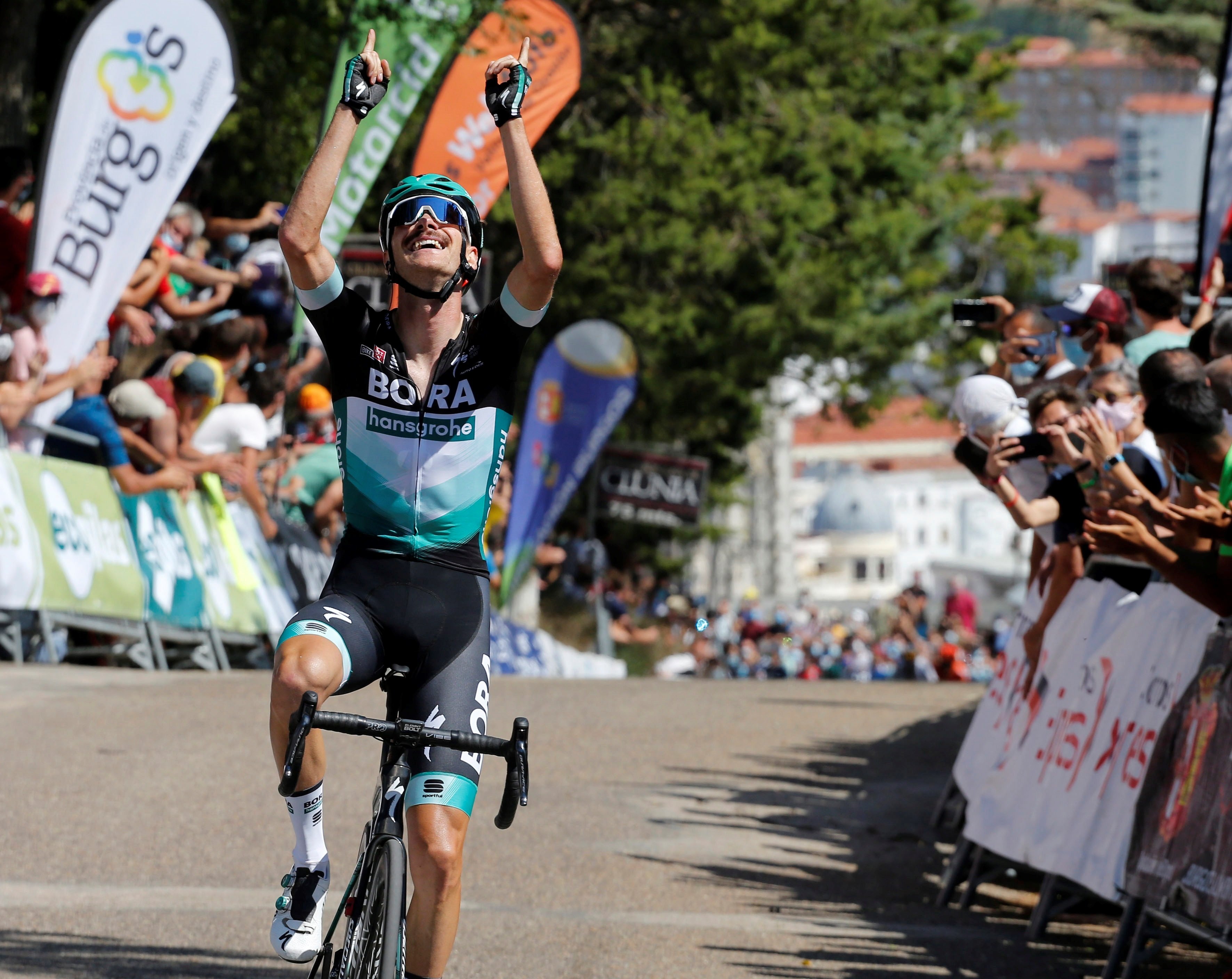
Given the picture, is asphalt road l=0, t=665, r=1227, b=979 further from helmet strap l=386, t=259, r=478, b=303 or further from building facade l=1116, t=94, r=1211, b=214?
building facade l=1116, t=94, r=1211, b=214

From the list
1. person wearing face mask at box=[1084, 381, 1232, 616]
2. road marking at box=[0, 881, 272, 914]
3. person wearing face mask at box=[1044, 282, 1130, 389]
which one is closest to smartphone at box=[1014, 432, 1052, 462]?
person wearing face mask at box=[1044, 282, 1130, 389]

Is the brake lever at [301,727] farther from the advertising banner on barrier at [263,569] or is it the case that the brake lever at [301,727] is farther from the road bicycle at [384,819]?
the advertising banner on barrier at [263,569]

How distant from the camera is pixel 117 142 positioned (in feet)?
44.1

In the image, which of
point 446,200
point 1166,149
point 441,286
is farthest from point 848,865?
point 1166,149

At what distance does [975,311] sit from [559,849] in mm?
3358

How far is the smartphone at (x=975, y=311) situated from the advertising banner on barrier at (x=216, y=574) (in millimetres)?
6260

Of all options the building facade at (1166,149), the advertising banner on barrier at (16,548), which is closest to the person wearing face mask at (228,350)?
the advertising banner on barrier at (16,548)

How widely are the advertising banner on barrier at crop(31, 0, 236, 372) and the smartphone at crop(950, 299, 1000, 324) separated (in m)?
6.46

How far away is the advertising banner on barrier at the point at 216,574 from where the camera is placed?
1359 centimetres

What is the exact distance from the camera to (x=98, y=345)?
13141 millimetres

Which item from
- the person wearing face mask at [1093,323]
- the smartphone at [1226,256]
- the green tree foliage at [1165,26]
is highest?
the green tree foliage at [1165,26]

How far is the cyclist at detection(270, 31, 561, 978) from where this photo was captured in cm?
482

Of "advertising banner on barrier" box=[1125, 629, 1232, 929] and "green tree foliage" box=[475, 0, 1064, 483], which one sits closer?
"advertising banner on barrier" box=[1125, 629, 1232, 929]

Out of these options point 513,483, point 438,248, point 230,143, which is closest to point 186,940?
point 438,248
